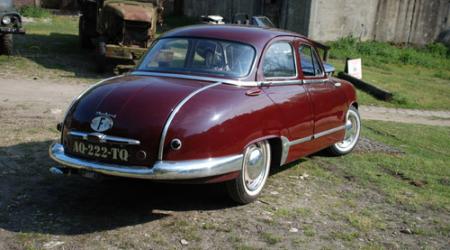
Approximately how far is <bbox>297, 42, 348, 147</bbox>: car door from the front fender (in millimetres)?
1166

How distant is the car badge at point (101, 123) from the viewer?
179 inches

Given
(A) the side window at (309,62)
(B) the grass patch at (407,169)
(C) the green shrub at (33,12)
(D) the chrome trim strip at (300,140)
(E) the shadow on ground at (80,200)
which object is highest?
(A) the side window at (309,62)

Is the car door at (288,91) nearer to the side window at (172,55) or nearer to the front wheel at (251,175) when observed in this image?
the front wheel at (251,175)

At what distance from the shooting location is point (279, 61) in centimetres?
582

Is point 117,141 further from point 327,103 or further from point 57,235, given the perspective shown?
point 327,103

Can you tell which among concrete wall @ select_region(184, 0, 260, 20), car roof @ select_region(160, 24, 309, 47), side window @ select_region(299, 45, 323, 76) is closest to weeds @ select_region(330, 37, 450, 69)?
concrete wall @ select_region(184, 0, 260, 20)

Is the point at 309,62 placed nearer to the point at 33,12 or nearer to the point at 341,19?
the point at 341,19

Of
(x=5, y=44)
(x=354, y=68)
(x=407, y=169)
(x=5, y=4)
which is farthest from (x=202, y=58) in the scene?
(x=354, y=68)

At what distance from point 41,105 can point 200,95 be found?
5.32m

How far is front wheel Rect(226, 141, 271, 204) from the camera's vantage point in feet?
16.3

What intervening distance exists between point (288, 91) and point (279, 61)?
0.37 metres

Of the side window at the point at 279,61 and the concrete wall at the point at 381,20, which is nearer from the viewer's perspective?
the side window at the point at 279,61

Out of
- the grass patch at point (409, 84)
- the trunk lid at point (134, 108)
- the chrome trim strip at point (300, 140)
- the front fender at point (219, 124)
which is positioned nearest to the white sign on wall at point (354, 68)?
the grass patch at point (409, 84)

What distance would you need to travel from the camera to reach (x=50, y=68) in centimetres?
1313
